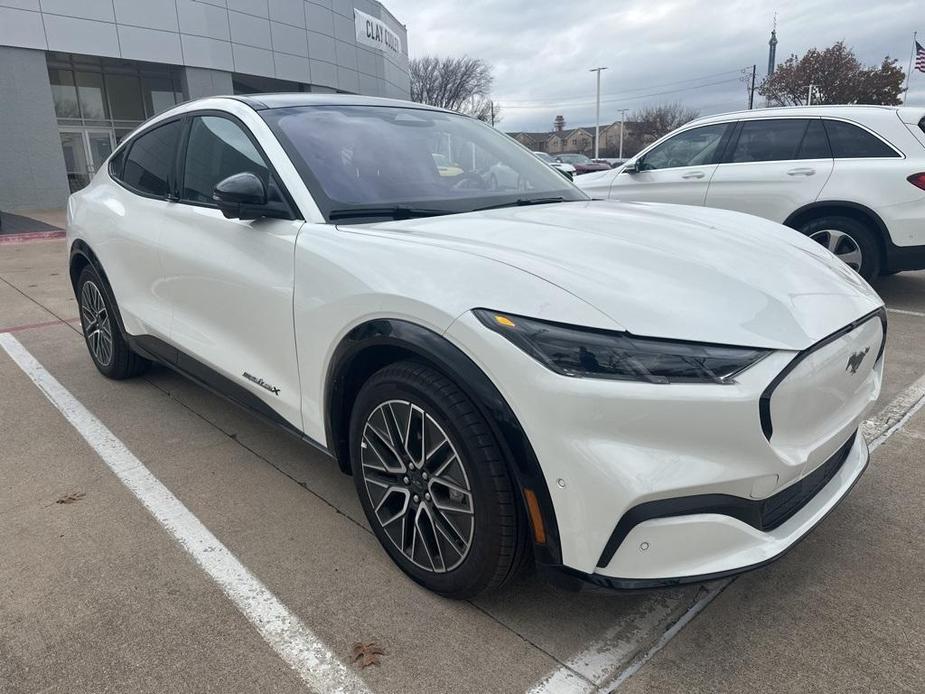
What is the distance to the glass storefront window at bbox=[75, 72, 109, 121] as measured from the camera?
20.7 m

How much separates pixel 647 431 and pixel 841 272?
1.33 metres

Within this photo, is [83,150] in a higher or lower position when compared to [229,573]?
higher

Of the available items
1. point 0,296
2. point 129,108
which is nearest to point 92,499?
point 0,296

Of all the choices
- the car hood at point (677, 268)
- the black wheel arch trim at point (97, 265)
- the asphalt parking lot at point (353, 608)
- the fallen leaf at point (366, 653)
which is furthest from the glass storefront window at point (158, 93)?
the fallen leaf at point (366, 653)

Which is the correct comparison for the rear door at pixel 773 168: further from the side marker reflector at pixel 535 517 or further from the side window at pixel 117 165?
the side marker reflector at pixel 535 517

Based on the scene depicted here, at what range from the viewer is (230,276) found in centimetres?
282

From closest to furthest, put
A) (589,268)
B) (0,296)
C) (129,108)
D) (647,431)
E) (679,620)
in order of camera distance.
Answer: (647,431) < (589,268) < (679,620) < (0,296) < (129,108)

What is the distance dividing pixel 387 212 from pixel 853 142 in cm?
534

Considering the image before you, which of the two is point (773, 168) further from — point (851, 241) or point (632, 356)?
point (632, 356)

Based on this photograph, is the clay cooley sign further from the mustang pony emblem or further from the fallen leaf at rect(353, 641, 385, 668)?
the fallen leaf at rect(353, 641, 385, 668)

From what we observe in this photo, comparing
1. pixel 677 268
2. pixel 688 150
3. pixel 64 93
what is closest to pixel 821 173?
pixel 688 150

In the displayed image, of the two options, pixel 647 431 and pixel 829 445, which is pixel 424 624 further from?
pixel 829 445

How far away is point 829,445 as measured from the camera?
6.49 feet

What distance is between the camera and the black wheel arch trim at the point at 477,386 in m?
1.80
